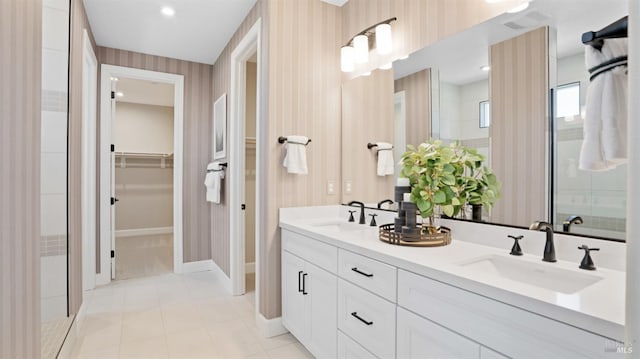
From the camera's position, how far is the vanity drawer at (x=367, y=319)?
1350mm

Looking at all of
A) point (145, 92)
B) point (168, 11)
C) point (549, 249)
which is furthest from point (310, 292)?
point (145, 92)

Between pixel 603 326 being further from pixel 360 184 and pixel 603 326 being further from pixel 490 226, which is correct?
pixel 360 184

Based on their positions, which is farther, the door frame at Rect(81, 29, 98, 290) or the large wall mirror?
the door frame at Rect(81, 29, 98, 290)

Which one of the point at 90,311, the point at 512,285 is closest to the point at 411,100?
the point at 512,285

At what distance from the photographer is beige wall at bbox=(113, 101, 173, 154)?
6.29 m

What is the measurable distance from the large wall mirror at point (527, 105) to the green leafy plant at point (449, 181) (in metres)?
0.06

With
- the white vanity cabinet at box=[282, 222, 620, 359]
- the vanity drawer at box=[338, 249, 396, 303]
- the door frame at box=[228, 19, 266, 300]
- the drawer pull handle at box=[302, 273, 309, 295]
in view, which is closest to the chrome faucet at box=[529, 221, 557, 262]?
the white vanity cabinet at box=[282, 222, 620, 359]

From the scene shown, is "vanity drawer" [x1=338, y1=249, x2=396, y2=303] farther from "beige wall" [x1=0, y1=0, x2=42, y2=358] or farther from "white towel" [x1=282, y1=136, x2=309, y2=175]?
"beige wall" [x1=0, y1=0, x2=42, y2=358]

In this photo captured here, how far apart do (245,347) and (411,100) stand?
6.65 ft

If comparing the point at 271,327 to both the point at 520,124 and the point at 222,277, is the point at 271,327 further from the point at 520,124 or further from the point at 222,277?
the point at 520,124

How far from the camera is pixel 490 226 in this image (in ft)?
5.06

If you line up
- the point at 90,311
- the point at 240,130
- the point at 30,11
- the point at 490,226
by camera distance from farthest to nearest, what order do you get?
the point at 240,130 < the point at 90,311 < the point at 490,226 < the point at 30,11

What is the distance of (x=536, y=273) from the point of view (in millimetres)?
1208

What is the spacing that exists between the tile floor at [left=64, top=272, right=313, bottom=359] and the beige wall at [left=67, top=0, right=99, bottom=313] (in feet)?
1.04
